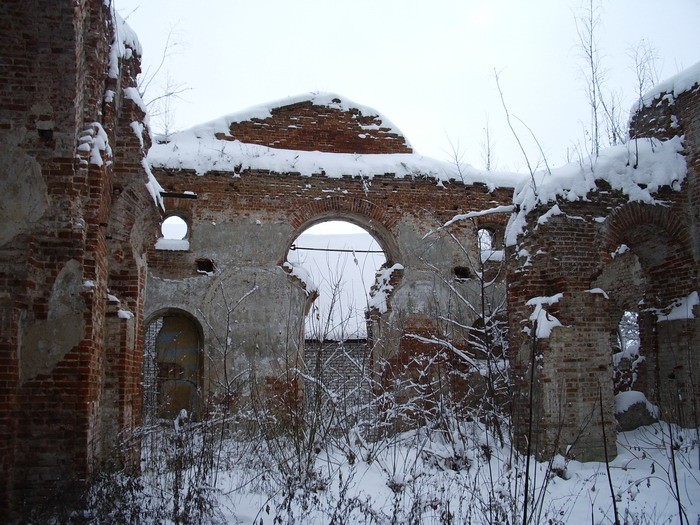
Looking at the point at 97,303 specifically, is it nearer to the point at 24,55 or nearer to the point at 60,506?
the point at 60,506

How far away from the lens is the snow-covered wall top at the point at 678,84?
28.0 ft

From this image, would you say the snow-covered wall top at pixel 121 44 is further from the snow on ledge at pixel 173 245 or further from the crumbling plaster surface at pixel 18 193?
the snow on ledge at pixel 173 245

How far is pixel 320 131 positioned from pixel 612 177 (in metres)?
6.38

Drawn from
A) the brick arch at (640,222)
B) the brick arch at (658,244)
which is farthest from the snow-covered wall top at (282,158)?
the brick arch at (640,222)

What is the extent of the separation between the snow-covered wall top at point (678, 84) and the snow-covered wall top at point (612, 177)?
905mm

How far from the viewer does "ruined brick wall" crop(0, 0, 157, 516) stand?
4.64 m

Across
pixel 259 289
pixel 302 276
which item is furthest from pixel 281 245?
pixel 259 289

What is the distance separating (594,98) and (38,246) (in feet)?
32.9

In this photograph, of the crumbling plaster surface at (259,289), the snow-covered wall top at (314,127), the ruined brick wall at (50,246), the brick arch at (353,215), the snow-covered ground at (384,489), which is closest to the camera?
the snow-covered ground at (384,489)

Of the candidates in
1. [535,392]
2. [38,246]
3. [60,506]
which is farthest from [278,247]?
[60,506]

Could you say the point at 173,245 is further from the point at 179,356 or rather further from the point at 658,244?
the point at 658,244

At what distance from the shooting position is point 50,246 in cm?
497

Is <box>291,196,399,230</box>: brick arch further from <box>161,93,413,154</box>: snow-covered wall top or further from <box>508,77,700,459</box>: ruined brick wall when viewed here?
<box>508,77,700,459</box>: ruined brick wall

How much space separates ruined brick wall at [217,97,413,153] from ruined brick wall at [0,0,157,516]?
6915 millimetres
